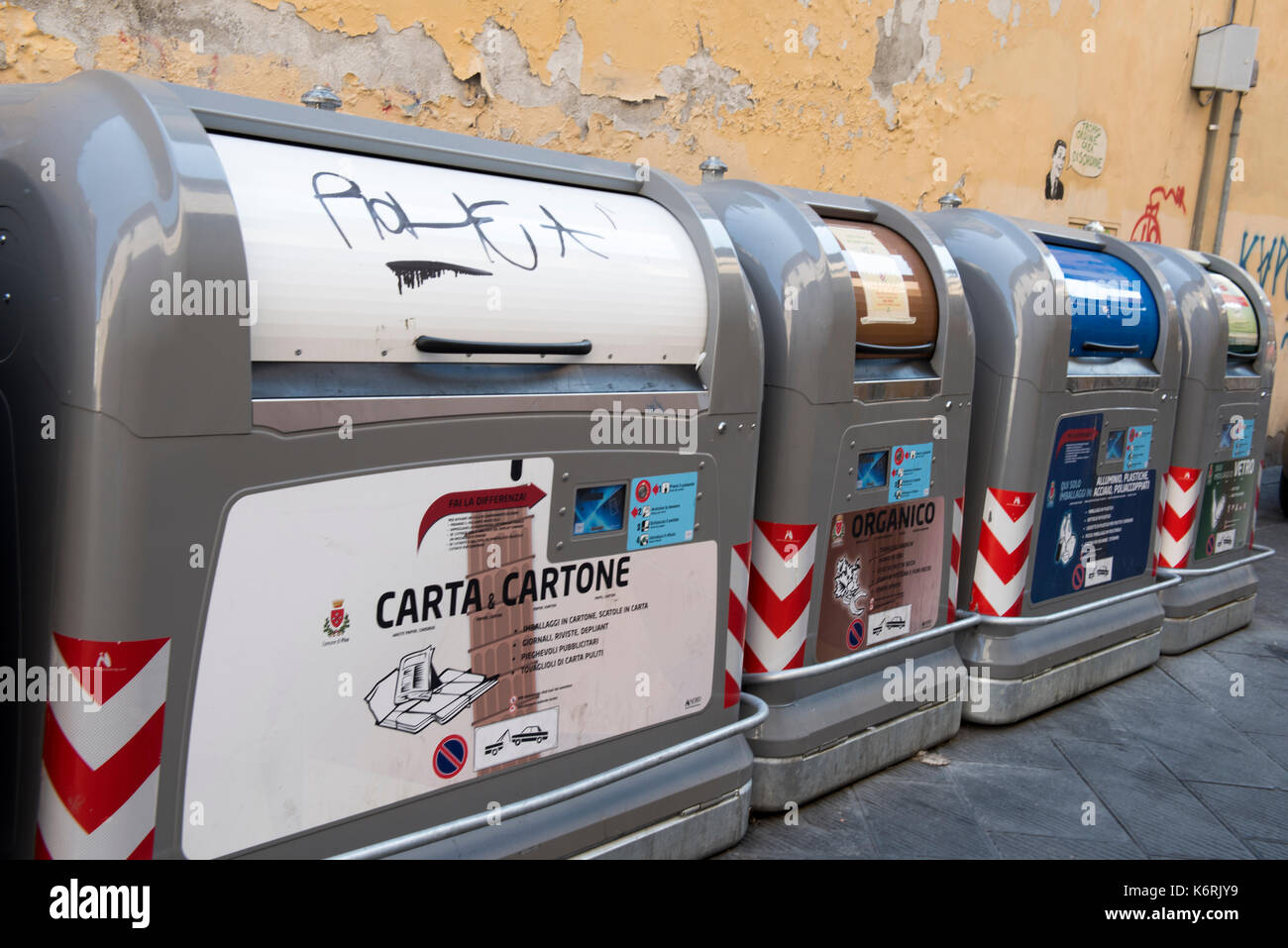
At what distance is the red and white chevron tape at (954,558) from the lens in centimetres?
405

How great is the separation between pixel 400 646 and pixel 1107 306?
368 centimetres

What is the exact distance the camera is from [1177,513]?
17.9 feet

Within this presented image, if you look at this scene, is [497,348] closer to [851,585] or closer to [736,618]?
[736,618]

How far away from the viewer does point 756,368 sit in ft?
9.87

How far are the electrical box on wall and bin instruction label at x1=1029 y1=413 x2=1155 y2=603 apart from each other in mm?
5740

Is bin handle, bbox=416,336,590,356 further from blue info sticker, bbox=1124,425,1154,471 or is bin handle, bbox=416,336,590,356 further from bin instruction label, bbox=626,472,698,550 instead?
blue info sticker, bbox=1124,425,1154,471

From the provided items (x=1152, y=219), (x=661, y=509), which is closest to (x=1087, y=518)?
(x=661, y=509)

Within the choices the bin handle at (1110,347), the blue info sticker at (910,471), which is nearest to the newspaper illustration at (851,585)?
the blue info sticker at (910,471)

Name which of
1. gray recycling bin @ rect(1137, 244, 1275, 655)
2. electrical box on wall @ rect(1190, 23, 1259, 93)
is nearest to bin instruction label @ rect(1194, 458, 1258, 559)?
gray recycling bin @ rect(1137, 244, 1275, 655)

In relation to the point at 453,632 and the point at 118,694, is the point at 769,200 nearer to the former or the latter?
the point at 453,632

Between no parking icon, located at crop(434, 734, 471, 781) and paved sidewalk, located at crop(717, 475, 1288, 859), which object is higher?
no parking icon, located at crop(434, 734, 471, 781)

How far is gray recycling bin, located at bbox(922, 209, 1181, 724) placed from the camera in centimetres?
422
